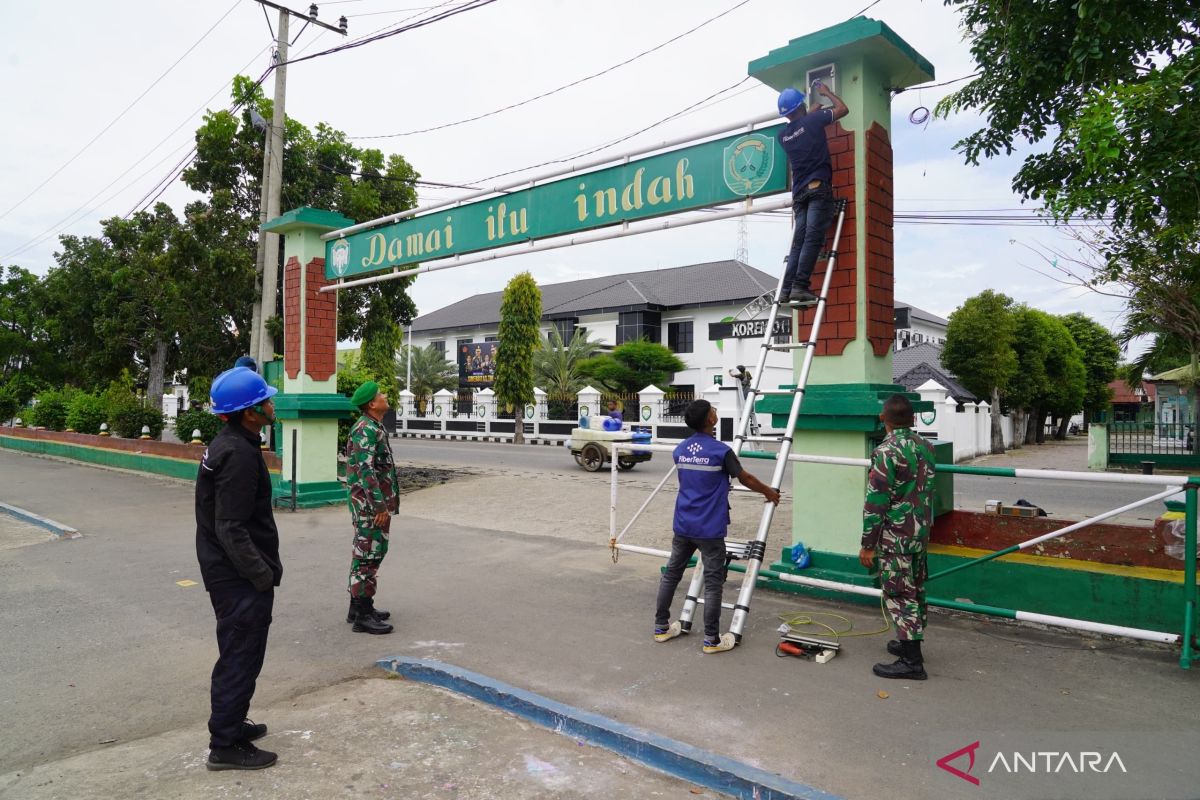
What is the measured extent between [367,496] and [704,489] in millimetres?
2451

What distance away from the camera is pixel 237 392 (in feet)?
12.0

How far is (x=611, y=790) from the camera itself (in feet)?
10.7

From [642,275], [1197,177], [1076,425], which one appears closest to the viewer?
[1197,177]

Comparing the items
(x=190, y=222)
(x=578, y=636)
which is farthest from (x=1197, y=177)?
(x=190, y=222)

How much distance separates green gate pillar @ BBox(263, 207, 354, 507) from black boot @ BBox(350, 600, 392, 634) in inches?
250

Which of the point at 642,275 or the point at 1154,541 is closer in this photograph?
the point at 1154,541

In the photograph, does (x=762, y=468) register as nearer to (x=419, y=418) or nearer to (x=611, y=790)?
(x=611, y=790)

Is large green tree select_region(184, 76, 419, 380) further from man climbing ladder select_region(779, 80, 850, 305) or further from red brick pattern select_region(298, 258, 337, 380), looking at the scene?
man climbing ladder select_region(779, 80, 850, 305)

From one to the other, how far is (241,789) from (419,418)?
117ft

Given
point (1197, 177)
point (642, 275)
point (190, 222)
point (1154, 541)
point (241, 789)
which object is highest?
point (642, 275)

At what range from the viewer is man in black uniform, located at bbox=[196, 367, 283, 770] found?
347 centimetres

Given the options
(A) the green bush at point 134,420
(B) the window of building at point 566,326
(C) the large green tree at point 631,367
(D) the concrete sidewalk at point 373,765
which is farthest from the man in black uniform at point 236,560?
(B) the window of building at point 566,326

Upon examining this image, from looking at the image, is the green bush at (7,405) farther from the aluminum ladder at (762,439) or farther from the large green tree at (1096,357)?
the large green tree at (1096,357)

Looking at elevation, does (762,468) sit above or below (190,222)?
below
